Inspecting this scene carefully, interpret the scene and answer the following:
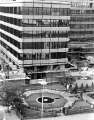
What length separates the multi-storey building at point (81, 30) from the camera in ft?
→ 169

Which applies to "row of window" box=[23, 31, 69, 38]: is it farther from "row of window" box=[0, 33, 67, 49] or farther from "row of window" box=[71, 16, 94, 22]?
"row of window" box=[71, 16, 94, 22]

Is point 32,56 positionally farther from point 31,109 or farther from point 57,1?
point 31,109

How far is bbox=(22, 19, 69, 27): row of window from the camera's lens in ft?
123

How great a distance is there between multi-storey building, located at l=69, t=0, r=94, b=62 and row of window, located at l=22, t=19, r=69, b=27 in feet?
41.1

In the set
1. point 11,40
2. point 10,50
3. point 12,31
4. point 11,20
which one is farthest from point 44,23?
point 10,50

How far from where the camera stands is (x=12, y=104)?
29656mm

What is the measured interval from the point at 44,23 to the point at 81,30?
50.9 ft

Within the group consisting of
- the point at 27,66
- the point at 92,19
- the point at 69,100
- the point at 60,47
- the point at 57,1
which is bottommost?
the point at 69,100

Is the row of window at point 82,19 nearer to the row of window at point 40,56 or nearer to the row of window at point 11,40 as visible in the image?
the row of window at point 11,40

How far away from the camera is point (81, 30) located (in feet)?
171

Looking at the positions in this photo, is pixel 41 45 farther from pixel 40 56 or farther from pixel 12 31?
pixel 12 31

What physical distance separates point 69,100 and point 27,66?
9.51 meters

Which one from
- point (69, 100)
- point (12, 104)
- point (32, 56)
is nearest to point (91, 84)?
point (69, 100)

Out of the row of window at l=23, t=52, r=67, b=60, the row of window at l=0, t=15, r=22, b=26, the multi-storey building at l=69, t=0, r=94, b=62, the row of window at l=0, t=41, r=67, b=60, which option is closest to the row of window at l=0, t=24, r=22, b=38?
the row of window at l=0, t=15, r=22, b=26
